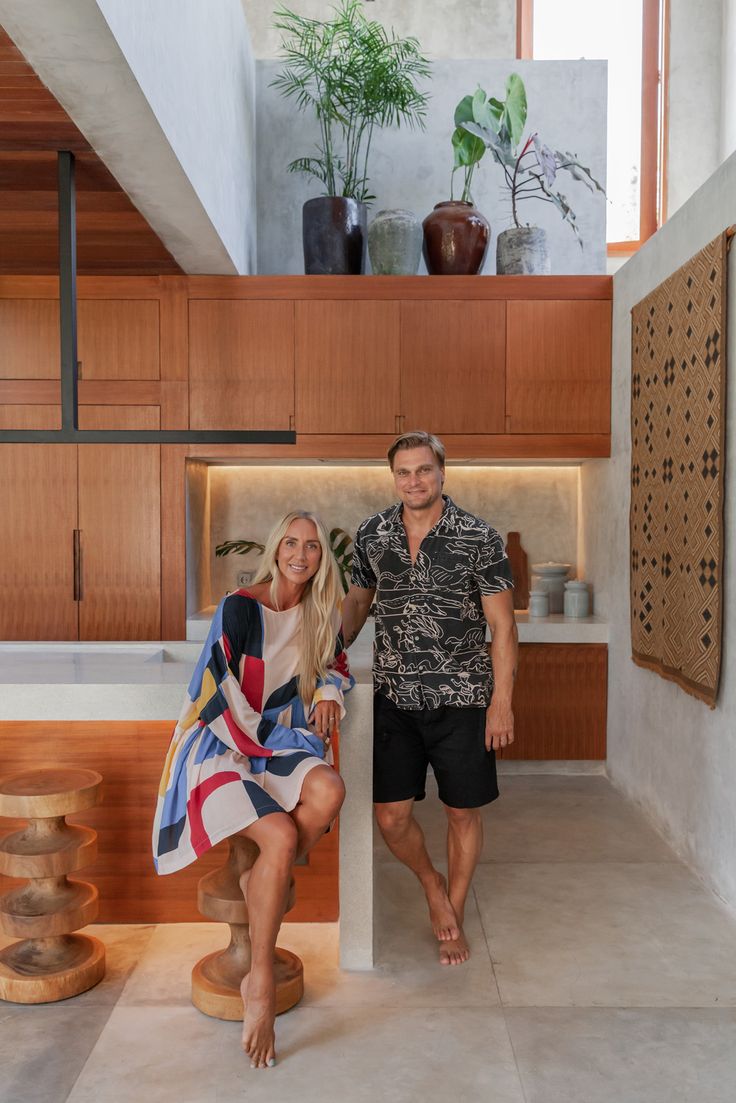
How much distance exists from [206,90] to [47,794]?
102 inches

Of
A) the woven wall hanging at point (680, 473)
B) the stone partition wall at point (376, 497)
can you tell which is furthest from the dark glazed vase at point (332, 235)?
the woven wall hanging at point (680, 473)

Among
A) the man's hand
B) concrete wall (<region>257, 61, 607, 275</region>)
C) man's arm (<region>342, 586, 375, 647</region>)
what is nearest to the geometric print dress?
man's arm (<region>342, 586, 375, 647</region>)

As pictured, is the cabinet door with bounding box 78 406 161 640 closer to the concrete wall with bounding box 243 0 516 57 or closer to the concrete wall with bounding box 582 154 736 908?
the concrete wall with bounding box 582 154 736 908

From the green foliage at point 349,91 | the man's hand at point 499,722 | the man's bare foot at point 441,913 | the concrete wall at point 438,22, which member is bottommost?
the man's bare foot at point 441,913

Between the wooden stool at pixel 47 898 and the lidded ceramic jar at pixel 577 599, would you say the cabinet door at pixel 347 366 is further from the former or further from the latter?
the wooden stool at pixel 47 898

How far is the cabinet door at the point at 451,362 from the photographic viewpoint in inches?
181

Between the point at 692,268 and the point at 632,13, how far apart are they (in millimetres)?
3583

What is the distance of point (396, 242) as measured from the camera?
15.2 feet

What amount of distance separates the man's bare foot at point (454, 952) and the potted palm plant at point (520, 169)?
130 inches

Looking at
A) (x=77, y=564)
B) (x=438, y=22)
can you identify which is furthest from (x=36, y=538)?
(x=438, y=22)

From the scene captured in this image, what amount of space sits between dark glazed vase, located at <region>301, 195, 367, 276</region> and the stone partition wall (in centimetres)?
116

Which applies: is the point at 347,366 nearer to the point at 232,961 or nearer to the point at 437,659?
the point at 437,659

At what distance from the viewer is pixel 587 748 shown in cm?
466

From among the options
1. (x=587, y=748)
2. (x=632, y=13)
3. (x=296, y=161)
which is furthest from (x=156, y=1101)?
(x=632, y=13)
